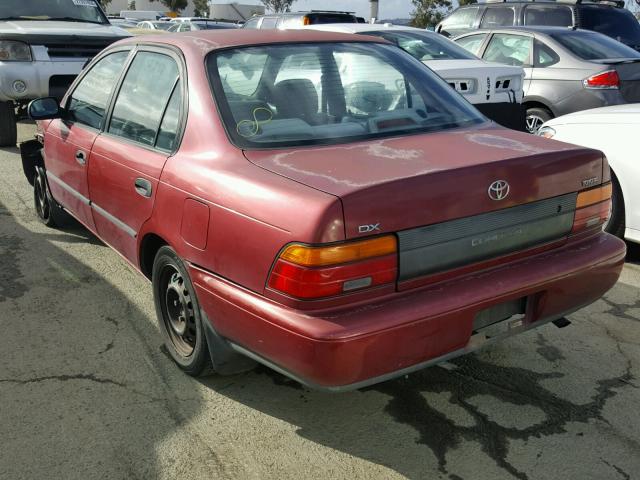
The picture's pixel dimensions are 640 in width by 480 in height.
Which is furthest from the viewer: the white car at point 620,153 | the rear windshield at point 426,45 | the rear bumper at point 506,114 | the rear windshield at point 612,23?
the rear windshield at point 612,23

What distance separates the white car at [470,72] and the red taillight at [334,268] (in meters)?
4.42

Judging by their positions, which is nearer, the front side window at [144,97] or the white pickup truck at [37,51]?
the front side window at [144,97]

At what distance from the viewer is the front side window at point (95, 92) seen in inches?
158

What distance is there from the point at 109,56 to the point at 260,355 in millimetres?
2479

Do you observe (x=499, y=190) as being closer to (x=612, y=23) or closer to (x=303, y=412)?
(x=303, y=412)

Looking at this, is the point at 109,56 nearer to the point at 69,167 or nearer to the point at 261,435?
the point at 69,167

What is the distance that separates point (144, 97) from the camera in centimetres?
360

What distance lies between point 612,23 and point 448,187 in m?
9.94

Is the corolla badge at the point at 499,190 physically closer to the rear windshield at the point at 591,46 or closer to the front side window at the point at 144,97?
the front side window at the point at 144,97

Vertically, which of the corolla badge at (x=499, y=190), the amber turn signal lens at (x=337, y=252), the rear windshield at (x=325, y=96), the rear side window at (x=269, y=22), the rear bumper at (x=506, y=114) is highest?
the rear windshield at (x=325, y=96)

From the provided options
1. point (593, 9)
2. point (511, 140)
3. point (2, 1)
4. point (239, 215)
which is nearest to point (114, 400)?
point (239, 215)

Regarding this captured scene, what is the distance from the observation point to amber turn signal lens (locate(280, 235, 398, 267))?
238 cm

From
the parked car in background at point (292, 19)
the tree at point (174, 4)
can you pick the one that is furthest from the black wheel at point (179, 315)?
the tree at point (174, 4)

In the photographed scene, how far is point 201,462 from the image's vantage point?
2703 mm
